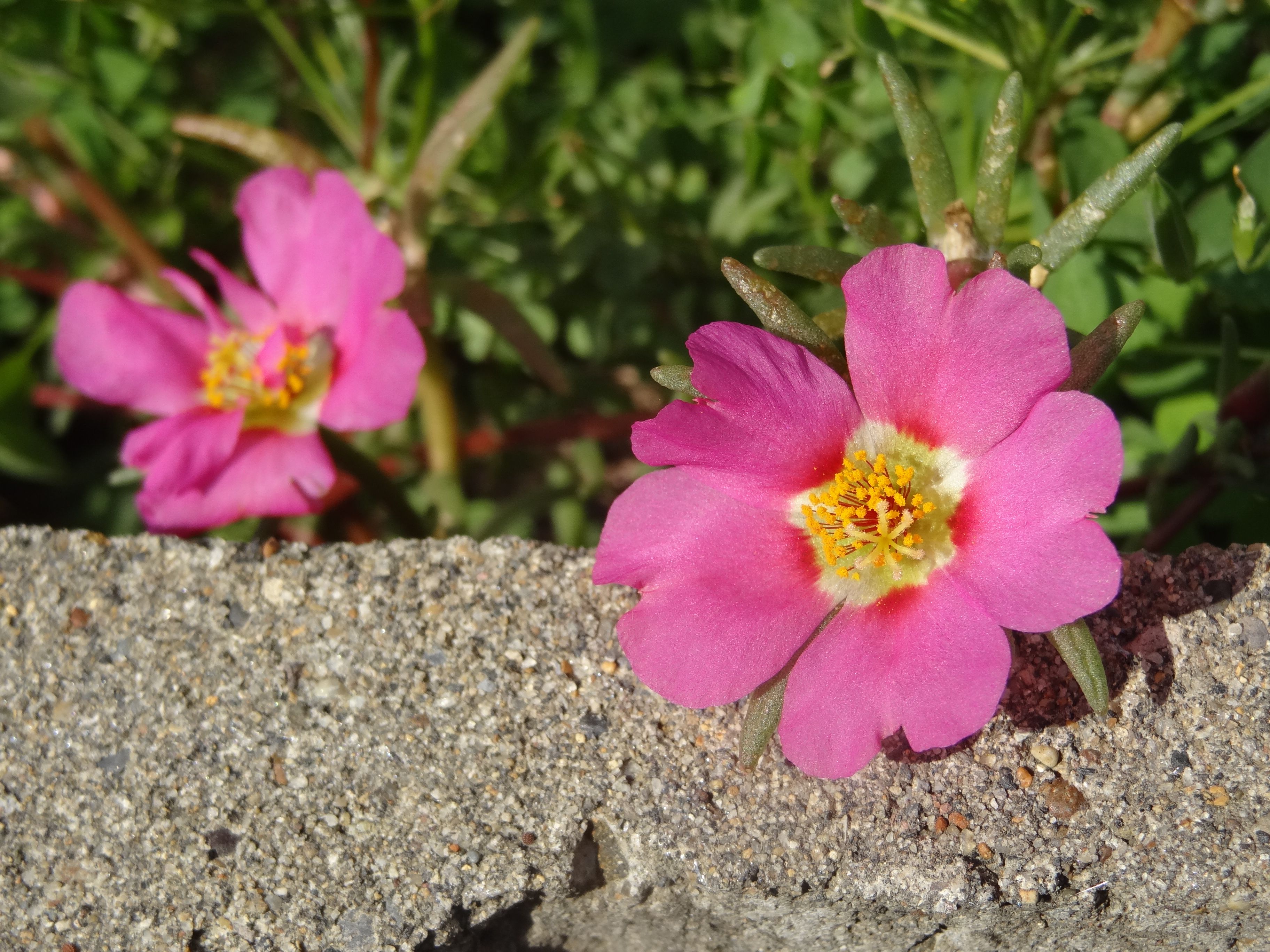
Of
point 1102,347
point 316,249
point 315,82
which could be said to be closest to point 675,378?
point 1102,347

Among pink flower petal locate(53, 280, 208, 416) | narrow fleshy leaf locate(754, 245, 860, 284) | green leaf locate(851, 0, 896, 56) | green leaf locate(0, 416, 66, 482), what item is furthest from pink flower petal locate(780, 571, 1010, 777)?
green leaf locate(0, 416, 66, 482)

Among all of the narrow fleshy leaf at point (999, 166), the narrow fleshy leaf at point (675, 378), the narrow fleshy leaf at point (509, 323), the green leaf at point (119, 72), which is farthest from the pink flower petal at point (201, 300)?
the narrow fleshy leaf at point (999, 166)

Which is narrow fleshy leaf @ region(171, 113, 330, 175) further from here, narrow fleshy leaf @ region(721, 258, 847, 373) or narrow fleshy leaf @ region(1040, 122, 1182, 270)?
narrow fleshy leaf @ region(1040, 122, 1182, 270)

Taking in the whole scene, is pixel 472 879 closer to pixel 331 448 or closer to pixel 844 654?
pixel 844 654

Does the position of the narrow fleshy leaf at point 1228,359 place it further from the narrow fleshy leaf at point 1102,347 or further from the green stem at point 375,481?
the green stem at point 375,481

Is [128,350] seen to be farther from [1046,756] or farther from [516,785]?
[1046,756]
